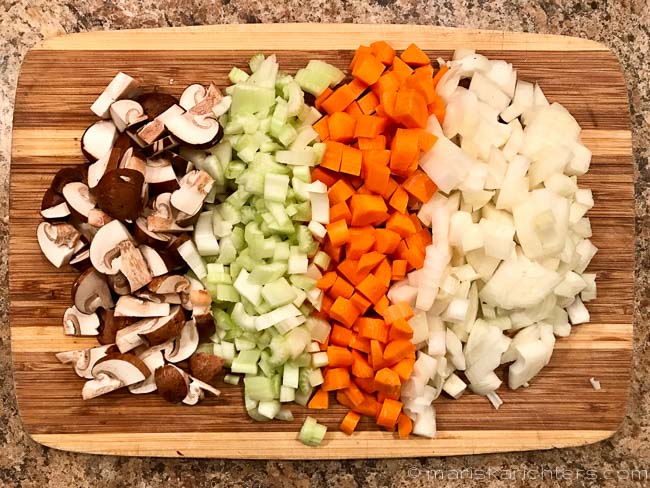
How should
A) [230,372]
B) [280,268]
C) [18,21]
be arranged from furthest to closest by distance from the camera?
[18,21]
[230,372]
[280,268]

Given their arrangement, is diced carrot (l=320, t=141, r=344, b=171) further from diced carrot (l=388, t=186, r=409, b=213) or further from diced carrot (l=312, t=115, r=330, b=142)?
diced carrot (l=388, t=186, r=409, b=213)

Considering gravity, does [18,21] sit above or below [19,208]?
above

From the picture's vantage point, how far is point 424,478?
83.4 inches

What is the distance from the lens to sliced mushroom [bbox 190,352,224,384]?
1931 mm

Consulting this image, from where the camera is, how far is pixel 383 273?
1.89m

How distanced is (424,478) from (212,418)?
0.72 metres

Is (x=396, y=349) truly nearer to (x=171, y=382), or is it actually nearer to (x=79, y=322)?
(x=171, y=382)

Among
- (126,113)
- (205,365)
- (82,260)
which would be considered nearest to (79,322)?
(82,260)

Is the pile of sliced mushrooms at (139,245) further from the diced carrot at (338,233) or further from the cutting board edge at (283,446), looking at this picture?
the diced carrot at (338,233)

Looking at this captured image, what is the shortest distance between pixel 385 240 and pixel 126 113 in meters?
0.85

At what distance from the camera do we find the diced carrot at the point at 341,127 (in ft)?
6.20

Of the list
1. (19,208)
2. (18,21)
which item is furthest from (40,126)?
(18,21)

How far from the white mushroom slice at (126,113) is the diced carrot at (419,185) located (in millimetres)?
801

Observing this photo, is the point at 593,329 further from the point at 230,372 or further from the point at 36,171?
the point at 36,171
